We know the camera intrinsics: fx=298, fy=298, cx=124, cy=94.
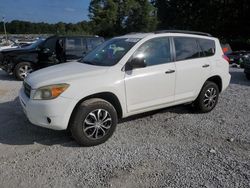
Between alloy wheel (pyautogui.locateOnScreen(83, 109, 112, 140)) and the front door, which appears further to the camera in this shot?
the front door

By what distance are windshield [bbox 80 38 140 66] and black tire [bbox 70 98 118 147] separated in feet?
2.61

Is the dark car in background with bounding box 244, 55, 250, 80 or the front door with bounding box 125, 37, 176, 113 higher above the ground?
the front door with bounding box 125, 37, 176, 113

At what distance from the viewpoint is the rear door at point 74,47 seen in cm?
1123

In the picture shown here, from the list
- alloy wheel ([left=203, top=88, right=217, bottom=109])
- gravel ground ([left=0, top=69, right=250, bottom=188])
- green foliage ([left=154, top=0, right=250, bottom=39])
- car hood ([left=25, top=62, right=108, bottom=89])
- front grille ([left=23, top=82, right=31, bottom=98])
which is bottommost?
gravel ground ([left=0, top=69, right=250, bottom=188])

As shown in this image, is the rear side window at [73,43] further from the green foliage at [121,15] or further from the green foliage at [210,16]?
the green foliage at [121,15]

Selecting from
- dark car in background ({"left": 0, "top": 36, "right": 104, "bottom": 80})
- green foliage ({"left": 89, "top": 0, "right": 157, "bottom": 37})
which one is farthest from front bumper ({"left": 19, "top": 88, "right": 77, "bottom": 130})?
green foliage ({"left": 89, "top": 0, "right": 157, "bottom": 37})

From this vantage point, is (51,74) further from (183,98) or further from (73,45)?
(73,45)

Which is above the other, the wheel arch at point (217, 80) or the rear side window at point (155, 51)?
the rear side window at point (155, 51)

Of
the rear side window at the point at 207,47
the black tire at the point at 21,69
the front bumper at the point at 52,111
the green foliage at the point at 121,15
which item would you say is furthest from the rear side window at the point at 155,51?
the green foliage at the point at 121,15

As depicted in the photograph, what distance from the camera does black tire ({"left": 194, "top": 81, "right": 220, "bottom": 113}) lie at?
608cm

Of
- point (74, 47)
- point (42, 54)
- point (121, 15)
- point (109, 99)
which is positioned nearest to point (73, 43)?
point (74, 47)

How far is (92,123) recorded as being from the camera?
461cm

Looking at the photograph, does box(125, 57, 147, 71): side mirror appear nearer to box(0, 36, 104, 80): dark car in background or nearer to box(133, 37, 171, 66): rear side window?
box(133, 37, 171, 66): rear side window

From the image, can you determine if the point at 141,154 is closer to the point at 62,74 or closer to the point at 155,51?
the point at 62,74
